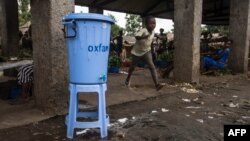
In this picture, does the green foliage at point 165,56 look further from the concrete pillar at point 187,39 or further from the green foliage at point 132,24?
the green foliage at point 132,24

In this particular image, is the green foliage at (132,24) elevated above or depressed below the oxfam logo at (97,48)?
above

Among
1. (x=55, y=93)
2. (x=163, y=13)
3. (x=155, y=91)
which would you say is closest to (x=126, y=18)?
(x=163, y=13)

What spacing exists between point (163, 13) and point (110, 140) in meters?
12.9

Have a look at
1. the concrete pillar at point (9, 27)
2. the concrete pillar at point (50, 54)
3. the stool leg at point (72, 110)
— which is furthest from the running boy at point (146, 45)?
the concrete pillar at point (9, 27)

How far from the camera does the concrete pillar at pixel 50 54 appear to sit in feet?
15.3

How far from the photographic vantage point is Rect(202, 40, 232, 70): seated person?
9.91m

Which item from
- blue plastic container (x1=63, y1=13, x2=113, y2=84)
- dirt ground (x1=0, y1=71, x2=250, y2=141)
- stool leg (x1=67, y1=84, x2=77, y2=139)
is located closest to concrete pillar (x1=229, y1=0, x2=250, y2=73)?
dirt ground (x1=0, y1=71, x2=250, y2=141)

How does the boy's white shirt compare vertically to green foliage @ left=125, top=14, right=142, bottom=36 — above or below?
below

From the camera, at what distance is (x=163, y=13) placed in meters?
16.1

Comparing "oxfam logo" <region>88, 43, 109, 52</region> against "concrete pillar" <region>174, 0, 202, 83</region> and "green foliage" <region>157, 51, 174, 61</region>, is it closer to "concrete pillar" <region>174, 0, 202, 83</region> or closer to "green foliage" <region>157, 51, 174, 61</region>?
"concrete pillar" <region>174, 0, 202, 83</region>

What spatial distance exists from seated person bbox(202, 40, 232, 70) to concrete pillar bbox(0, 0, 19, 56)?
548 cm

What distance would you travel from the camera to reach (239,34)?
9.81m

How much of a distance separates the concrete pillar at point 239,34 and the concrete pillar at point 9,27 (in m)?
6.34

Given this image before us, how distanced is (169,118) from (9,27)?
19.0 feet
